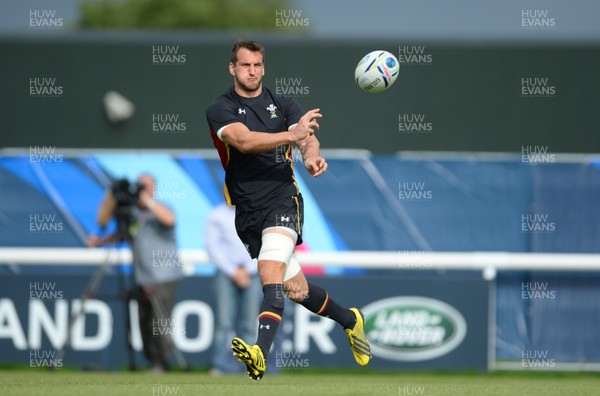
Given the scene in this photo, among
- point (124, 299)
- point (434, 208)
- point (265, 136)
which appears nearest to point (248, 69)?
point (265, 136)

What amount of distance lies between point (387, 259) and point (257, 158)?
5772mm

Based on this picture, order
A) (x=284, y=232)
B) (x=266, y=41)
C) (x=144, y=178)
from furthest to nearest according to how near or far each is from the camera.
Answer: (x=266, y=41) < (x=144, y=178) < (x=284, y=232)

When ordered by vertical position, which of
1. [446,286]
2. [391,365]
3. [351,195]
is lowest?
[391,365]

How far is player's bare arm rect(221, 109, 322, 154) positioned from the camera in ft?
27.2

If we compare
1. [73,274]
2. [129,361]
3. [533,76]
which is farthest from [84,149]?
[533,76]

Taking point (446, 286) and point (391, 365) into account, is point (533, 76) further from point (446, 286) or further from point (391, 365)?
point (391, 365)

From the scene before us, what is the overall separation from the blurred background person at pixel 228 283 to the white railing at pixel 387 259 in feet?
2.39

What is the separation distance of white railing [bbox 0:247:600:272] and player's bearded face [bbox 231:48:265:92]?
5.56 metres

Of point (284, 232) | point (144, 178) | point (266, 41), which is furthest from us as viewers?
point (266, 41)

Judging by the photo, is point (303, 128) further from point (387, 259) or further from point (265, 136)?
point (387, 259)

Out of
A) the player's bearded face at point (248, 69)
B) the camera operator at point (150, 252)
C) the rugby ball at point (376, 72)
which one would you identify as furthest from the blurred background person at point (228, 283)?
the player's bearded face at point (248, 69)

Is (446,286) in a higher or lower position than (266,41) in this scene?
lower

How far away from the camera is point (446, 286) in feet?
47.1

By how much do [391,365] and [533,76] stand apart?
509 centimetres
